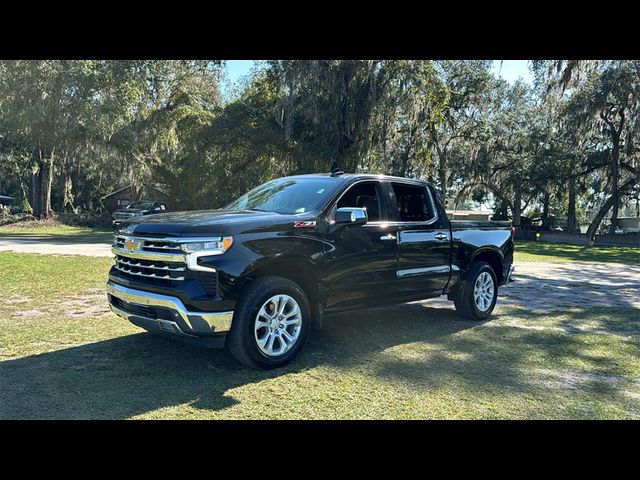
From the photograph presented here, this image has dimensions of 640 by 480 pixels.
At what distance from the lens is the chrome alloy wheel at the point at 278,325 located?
4695mm

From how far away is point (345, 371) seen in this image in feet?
15.9

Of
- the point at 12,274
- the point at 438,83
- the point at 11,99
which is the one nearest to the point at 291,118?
the point at 438,83

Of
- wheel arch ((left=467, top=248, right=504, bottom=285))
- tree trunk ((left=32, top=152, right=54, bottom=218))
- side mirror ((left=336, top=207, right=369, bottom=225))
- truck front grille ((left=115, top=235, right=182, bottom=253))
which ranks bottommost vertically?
wheel arch ((left=467, top=248, right=504, bottom=285))

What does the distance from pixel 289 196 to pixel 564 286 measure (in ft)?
26.9

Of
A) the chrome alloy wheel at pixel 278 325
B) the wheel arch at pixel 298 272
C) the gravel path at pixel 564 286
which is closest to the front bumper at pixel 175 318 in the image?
the chrome alloy wheel at pixel 278 325

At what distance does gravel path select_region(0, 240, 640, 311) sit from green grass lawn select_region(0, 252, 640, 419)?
1.63 meters

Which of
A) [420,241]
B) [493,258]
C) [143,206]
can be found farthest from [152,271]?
[143,206]

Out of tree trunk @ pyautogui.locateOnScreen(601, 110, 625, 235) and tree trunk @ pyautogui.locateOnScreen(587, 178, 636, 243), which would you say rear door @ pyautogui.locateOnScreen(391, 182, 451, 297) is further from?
tree trunk @ pyautogui.locateOnScreen(587, 178, 636, 243)

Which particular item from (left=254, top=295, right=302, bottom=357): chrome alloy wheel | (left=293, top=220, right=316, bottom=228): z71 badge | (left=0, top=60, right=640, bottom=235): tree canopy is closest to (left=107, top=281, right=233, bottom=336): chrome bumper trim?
(left=254, top=295, right=302, bottom=357): chrome alloy wheel

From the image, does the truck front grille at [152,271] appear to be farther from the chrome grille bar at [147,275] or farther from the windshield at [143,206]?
the windshield at [143,206]

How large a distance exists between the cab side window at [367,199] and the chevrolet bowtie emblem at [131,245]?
7.81ft

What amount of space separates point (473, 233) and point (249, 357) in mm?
4034

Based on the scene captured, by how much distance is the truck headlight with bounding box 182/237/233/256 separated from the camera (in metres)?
4.38

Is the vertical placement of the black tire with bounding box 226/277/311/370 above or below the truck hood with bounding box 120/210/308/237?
below
